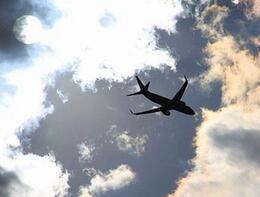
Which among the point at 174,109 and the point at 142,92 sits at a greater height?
the point at 142,92

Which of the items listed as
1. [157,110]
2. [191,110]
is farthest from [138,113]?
[191,110]

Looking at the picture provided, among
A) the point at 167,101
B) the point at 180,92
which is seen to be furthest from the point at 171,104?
the point at 180,92

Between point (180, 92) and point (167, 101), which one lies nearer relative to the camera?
point (167, 101)

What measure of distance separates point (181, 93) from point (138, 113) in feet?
58.7

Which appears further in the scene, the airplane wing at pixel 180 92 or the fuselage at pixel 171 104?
the airplane wing at pixel 180 92

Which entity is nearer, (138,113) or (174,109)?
(174,109)

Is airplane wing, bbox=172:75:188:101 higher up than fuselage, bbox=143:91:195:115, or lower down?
higher up

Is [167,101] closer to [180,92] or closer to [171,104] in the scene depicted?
[171,104]

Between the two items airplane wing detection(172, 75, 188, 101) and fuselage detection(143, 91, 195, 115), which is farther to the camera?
airplane wing detection(172, 75, 188, 101)

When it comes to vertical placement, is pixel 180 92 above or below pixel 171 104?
above

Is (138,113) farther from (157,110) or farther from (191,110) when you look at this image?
(191,110)

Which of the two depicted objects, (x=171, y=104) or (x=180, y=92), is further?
(x=180, y=92)

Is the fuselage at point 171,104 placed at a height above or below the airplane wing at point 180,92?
below

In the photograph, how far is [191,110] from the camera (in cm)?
17762
